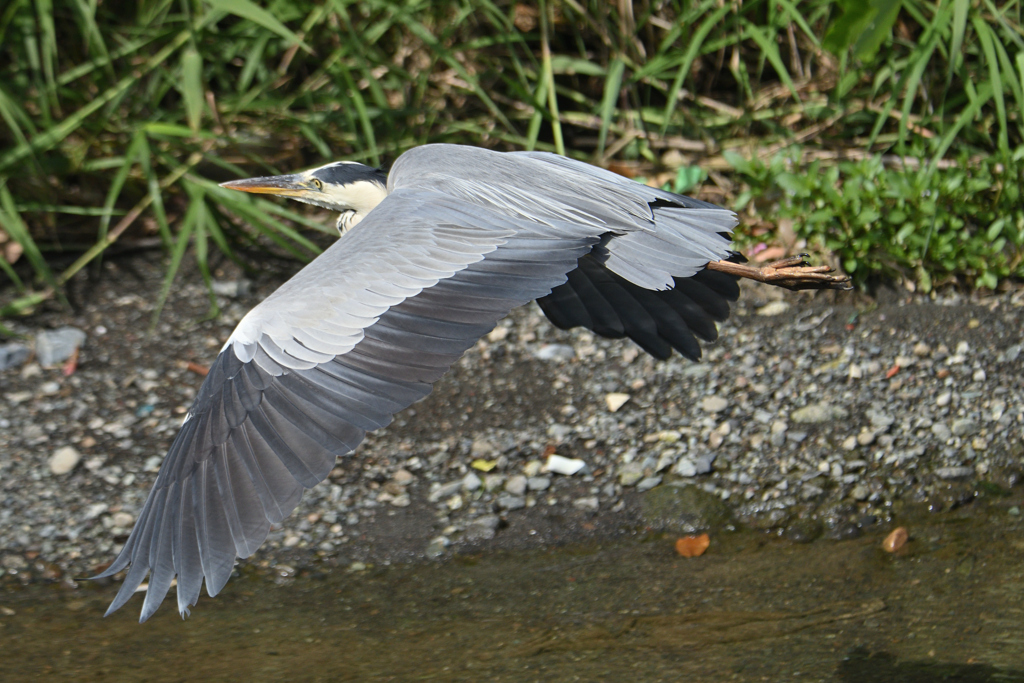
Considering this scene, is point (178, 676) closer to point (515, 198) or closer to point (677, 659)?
point (677, 659)

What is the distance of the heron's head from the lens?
3455 mm

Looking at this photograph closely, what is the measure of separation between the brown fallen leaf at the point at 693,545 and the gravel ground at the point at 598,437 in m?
0.08

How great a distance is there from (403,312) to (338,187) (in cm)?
123

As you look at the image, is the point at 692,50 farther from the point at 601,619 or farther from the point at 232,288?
the point at 601,619

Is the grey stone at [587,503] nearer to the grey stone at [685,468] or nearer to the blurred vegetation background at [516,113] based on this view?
the grey stone at [685,468]

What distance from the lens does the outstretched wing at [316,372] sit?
213 centimetres

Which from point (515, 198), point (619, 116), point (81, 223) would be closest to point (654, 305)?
point (515, 198)

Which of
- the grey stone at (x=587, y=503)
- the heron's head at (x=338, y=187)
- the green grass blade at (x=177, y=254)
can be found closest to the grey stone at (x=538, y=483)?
the grey stone at (x=587, y=503)

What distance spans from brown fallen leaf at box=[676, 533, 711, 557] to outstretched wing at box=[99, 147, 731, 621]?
1148mm

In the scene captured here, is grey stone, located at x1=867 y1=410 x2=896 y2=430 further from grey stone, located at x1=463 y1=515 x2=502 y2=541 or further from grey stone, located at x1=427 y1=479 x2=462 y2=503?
grey stone, located at x1=427 y1=479 x2=462 y2=503

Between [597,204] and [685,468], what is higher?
[597,204]

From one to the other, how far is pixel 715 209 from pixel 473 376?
1.45m

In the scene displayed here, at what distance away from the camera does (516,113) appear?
4.96 meters

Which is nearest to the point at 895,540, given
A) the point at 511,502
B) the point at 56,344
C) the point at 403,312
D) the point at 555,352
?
the point at 511,502
